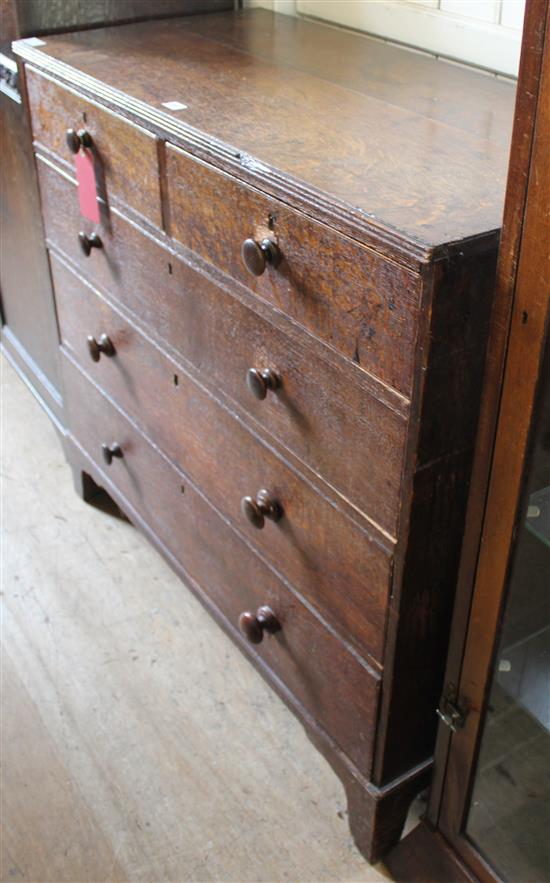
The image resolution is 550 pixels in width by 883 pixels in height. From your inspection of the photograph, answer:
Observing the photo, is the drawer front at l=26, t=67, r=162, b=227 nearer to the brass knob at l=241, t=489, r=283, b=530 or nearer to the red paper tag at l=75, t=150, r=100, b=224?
the red paper tag at l=75, t=150, r=100, b=224

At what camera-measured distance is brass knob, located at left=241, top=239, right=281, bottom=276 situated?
Result: 108 cm

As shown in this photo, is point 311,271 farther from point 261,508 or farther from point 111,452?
point 111,452

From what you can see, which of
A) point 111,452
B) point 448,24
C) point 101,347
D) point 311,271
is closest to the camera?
point 311,271

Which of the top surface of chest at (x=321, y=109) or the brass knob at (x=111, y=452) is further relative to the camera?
the brass knob at (x=111, y=452)

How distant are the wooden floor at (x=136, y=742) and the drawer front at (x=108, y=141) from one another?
82 centimetres

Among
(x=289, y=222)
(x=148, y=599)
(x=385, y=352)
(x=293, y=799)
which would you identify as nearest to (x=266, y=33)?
(x=289, y=222)

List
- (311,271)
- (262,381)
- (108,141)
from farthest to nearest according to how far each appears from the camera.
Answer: (108,141) → (262,381) → (311,271)

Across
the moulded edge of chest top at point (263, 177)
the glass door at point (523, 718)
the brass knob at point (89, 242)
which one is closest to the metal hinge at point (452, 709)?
the glass door at point (523, 718)

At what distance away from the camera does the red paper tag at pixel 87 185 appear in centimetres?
146

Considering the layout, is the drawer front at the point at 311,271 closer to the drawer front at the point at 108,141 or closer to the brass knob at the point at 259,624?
the drawer front at the point at 108,141

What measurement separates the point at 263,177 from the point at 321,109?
0.88ft

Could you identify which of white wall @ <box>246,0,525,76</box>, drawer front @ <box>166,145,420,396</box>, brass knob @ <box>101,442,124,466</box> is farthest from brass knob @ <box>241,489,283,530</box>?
white wall @ <box>246,0,525,76</box>

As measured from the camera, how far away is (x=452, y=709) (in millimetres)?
1192

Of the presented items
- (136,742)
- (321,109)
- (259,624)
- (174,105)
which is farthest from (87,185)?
(136,742)
